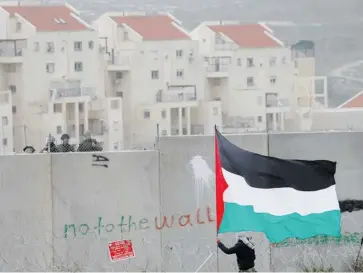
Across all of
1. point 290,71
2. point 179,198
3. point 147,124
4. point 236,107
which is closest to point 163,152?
point 179,198

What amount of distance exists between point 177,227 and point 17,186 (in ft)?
2.86

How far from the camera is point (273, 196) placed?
266 inches

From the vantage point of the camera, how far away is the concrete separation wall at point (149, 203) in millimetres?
7660

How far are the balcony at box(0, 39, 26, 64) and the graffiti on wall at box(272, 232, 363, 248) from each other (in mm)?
25565

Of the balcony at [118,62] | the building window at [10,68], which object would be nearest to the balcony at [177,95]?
the balcony at [118,62]

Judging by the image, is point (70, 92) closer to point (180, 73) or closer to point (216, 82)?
point (180, 73)

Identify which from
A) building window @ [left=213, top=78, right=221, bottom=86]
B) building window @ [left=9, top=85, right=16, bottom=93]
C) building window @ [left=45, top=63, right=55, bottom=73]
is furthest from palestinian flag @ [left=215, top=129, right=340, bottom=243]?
building window @ [left=213, top=78, right=221, bottom=86]

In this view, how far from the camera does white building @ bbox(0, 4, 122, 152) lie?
3250cm

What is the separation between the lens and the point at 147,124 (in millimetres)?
37094

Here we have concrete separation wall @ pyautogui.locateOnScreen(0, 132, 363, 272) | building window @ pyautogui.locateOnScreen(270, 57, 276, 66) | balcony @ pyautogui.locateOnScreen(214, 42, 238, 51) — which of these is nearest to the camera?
concrete separation wall @ pyautogui.locateOnScreen(0, 132, 363, 272)

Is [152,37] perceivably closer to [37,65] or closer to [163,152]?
[37,65]

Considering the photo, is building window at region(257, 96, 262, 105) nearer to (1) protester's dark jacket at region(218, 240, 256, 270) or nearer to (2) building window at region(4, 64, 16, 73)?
(2) building window at region(4, 64, 16, 73)

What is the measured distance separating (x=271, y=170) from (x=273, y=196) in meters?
0.12

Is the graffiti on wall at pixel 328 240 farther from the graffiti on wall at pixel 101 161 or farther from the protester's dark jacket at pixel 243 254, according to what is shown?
the graffiti on wall at pixel 101 161
